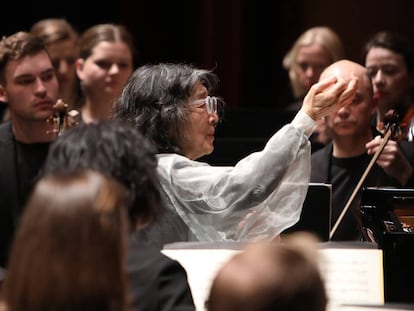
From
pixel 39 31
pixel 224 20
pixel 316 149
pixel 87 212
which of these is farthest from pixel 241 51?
pixel 87 212

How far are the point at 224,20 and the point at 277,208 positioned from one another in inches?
135

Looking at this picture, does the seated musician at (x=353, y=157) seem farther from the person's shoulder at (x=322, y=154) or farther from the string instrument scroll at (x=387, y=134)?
Result: the string instrument scroll at (x=387, y=134)

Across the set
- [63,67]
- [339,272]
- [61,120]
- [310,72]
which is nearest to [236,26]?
[310,72]

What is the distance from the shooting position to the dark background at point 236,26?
6.03m

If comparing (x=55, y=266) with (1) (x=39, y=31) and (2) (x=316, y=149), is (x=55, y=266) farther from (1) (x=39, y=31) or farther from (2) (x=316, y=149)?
(1) (x=39, y=31)

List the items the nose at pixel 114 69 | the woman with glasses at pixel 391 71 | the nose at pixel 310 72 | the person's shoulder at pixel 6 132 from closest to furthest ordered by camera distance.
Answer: the person's shoulder at pixel 6 132 → the woman with glasses at pixel 391 71 → the nose at pixel 114 69 → the nose at pixel 310 72

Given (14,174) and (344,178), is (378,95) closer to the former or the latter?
(344,178)

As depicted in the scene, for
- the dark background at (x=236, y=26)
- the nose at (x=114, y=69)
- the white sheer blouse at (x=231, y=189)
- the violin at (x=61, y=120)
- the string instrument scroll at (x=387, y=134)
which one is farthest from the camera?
the dark background at (x=236, y=26)

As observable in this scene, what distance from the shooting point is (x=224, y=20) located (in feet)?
19.7

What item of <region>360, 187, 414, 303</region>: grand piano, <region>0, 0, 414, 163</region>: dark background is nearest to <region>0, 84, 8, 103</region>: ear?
<region>360, 187, 414, 303</region>: grand piano

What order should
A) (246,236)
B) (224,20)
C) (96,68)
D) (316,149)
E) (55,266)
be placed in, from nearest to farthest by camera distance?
(55,266), (246,236), (316,149), (96,68), (224,20)

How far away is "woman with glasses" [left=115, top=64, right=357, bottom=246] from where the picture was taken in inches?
102

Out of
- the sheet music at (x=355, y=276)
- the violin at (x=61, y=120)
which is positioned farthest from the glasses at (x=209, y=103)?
the violin at (x=61, y=120)

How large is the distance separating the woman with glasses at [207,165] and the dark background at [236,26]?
308 centimetres
